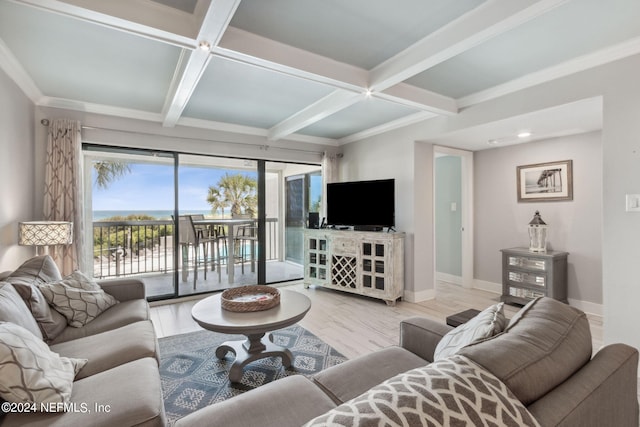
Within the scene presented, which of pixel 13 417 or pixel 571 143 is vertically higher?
pixel 571 143

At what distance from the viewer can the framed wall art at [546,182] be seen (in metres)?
3.81

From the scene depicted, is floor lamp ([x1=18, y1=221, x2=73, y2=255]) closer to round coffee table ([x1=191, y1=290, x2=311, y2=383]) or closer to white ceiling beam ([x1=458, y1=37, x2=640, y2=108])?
round coffee table ([x1=191, y1=290, x2=311, y2=383])

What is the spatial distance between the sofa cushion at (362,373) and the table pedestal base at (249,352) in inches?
38.8

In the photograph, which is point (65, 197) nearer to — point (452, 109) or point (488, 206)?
point (452, 109)

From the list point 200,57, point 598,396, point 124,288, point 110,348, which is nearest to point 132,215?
point 124,288

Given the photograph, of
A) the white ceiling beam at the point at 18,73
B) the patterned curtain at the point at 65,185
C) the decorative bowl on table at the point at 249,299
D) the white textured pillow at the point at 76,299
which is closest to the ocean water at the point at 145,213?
the patterned curtain at the point at 65,185

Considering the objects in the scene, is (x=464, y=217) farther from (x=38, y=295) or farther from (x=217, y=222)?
(x=38, y=295)

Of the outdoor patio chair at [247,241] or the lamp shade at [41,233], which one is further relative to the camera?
the outdoor patio chair at [247,241]

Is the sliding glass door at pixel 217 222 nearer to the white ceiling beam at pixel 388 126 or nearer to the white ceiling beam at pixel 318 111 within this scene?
the white ceiling beam at pixel 318 111

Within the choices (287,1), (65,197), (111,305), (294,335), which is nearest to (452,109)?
(287,1)

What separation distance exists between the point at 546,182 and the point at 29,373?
5020mm

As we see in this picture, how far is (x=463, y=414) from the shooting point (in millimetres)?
667

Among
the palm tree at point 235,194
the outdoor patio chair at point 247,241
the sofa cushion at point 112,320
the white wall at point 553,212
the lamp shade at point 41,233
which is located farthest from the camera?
the outdoor patio chair at point 247,241

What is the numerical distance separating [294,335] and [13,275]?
2.15 metres
